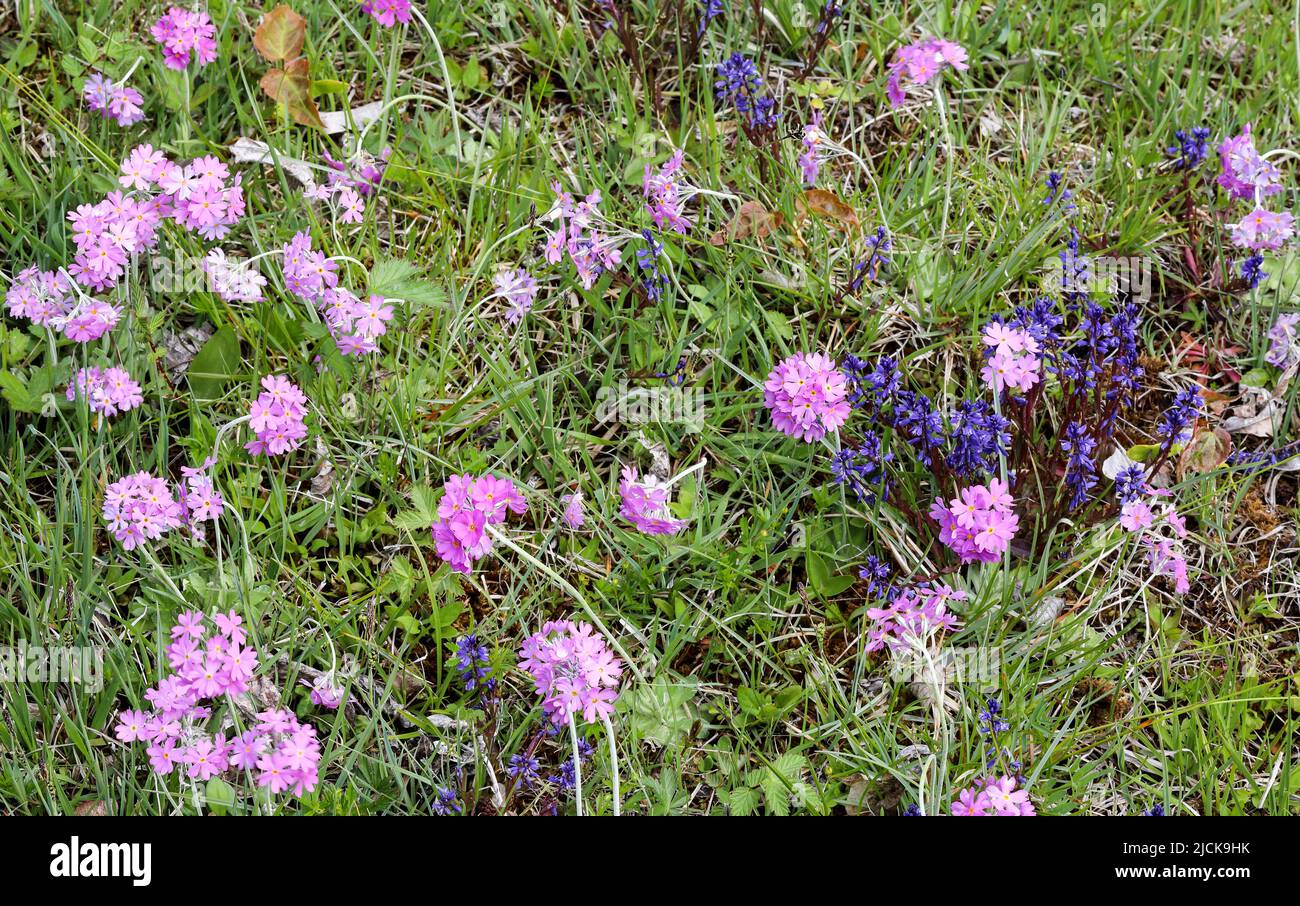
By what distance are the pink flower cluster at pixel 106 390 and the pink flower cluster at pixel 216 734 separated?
663mm

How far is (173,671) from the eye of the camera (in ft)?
9.09

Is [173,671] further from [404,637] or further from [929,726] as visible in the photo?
[929,726]

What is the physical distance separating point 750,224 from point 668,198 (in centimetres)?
30

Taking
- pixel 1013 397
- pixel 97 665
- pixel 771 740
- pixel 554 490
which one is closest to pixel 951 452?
pixel 1013 397

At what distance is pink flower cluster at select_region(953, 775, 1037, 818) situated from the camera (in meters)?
2.64

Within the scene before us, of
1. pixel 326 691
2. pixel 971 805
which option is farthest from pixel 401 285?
pixel 971 805

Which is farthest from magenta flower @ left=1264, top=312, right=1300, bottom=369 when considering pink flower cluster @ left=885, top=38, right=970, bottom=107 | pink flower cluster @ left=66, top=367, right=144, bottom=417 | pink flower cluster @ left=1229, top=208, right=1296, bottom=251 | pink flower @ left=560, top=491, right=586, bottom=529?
pink flower cluster @ left=66, top=367, right=144, bottom=417

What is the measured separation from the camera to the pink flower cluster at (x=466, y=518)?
275 centimetres

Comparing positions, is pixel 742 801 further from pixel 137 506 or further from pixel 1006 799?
pixel 137 506

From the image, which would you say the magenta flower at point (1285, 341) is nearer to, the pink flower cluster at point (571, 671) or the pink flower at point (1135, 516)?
the pink flower at point (1135, 516)

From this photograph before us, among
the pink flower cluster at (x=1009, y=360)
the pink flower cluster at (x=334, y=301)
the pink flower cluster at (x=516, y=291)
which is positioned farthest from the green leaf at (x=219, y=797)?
the pink flower cluster at (x=1009, y=360)

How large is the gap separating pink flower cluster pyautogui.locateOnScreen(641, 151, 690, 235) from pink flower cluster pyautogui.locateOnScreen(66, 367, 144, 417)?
155 centimetres

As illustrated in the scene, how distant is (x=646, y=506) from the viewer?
2.95 metres

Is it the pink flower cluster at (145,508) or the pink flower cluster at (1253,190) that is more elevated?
the pink flower cluster at (1253,190)
